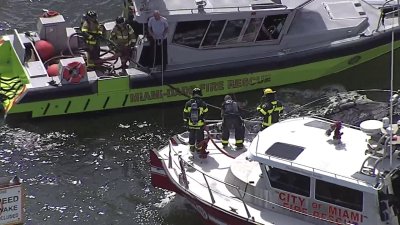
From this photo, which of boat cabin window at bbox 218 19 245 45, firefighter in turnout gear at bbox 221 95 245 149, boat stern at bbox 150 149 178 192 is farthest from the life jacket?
boat cabin window at bbox 218 19 245 45

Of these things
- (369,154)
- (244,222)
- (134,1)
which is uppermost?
(134,1)

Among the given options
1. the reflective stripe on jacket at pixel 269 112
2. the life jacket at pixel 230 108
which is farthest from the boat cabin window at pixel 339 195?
the life jacket at pixel 230 108

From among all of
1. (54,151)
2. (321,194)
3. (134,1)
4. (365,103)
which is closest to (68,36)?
(134,1)

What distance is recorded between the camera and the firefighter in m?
19.4

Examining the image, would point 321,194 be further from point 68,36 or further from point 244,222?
point 68,36

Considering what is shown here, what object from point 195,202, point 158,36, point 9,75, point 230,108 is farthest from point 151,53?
point 195,202

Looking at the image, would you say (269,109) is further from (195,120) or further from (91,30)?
(91,30)

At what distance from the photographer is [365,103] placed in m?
16.1

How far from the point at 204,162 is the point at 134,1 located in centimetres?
515

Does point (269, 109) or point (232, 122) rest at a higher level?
point (269, 109)

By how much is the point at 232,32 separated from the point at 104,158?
14.0 ft

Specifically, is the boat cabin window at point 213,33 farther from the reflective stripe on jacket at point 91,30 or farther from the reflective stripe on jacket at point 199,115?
the reflective stripe on jacket at point 199,115

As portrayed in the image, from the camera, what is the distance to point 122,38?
19.5 m

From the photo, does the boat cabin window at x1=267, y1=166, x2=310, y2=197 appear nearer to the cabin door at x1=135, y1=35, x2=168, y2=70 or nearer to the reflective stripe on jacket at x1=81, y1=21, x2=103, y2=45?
the cabin door at x1=135, y1=35, x2=168, y2=70
